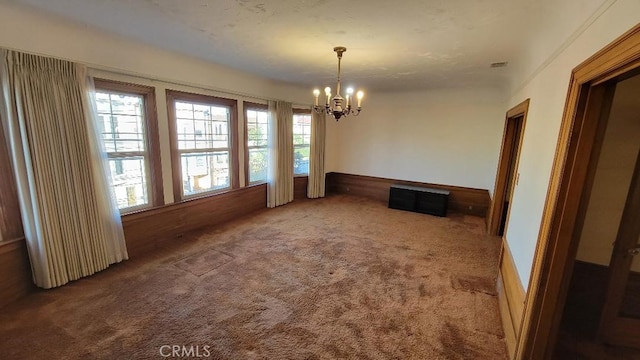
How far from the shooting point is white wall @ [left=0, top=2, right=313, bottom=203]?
88.2 inches

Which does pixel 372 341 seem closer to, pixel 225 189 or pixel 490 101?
pixel 225 189

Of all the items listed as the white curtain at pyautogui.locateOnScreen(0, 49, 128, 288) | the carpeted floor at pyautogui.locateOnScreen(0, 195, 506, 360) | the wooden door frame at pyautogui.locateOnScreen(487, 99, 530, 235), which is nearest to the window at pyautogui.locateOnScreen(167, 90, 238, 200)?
the carpeted floor at pyautogui.locateOnScreen(0, 195, 506, 360)

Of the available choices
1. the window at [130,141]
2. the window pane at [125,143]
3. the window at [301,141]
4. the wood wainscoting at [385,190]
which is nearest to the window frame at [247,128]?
the window at [301,141]

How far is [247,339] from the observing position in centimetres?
204

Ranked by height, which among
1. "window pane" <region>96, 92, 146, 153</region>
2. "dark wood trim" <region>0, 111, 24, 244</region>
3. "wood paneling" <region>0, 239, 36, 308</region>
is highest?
"window pane" <region>96, 92, 146, 153</region>

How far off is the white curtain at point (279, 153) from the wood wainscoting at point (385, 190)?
5.21 ft

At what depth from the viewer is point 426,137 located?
5.71 metres

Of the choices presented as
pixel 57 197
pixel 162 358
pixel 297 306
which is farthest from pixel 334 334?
pixel 57 197

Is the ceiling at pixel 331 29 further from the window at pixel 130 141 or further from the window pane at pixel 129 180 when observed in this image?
the window pane at pixel 129 180

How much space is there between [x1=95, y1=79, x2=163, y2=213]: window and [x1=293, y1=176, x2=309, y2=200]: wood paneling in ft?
9.54

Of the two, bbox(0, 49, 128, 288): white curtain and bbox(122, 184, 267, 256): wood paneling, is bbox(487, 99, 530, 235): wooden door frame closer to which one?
bbox(122, 184, 267, 256): wood paneling

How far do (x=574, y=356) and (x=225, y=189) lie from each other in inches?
176

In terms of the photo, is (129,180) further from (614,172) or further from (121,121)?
(614,172)

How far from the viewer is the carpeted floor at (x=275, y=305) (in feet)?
6.46
